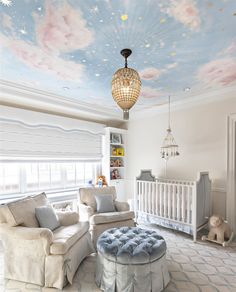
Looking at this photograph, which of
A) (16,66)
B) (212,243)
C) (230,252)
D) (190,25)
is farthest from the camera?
(212,243)

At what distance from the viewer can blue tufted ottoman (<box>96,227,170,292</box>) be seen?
6.11 feet

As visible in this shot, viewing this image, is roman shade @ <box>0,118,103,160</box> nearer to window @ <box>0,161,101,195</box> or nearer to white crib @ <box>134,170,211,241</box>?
window @ <box>0,161,101,195</box>

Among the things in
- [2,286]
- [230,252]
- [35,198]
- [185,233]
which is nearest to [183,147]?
[185,233]

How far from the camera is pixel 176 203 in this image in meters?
3.38

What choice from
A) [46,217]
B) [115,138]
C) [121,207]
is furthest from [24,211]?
[115,138]

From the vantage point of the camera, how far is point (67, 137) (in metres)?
4.10

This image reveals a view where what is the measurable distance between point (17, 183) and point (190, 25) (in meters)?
3.50

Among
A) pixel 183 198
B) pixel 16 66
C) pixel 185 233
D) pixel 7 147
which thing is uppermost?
pixel 16 66

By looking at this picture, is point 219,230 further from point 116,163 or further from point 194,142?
point 116,163

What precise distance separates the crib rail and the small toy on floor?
0.34 meters

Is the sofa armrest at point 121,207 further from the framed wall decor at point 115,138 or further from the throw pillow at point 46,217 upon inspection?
the framed wall decor at point 115,138

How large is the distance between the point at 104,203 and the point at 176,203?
124 centimetres

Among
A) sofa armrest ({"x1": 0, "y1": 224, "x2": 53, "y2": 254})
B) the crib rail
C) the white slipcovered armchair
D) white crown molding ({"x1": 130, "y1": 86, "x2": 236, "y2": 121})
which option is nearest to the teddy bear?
the crib rail

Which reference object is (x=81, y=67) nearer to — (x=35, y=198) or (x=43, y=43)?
(x=43, y=43)
